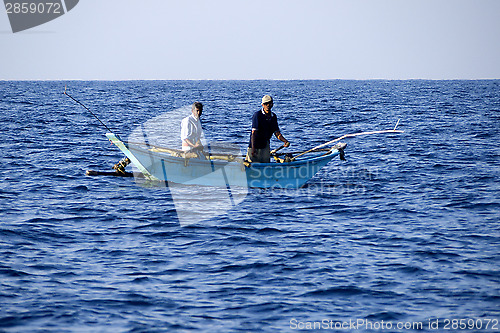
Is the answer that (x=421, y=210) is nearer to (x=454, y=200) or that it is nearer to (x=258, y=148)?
(x=454, y=200)

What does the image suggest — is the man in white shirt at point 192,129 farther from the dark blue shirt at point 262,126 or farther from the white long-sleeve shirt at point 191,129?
the dark blue shirt at point 262,126

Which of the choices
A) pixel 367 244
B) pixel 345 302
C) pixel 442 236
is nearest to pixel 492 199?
pixel 442 236

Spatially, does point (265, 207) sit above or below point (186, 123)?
below

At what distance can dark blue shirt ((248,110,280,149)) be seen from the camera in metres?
14.4

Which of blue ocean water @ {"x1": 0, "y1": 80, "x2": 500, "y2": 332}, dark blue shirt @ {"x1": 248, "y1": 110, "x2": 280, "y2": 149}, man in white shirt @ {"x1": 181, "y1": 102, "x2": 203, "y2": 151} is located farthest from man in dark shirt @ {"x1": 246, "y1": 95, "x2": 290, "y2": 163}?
man in white shirt @ {"x1": 181, "y1": 102, "x2": 203, "y2": 151}

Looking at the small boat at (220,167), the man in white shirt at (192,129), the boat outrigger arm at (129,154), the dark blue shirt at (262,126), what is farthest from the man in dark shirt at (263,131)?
the boat outrigger arm at (129,154)

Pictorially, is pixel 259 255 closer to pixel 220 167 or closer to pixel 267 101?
pixel 267 101

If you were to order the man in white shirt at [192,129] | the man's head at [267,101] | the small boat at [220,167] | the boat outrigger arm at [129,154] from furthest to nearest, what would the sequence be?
the boat outrigger arm at [129,154] < the small boat at [220,167] < the man in white shirt at [192,129] < the man's head at [267,101]

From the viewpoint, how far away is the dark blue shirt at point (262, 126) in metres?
14.4

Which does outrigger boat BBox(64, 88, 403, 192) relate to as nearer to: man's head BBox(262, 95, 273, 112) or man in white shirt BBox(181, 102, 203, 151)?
man in white shirt BBox(181, 102, 203, 151)

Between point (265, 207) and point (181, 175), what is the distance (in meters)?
2.93

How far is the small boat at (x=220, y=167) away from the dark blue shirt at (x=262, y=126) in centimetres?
64

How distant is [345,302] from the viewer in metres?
8.31

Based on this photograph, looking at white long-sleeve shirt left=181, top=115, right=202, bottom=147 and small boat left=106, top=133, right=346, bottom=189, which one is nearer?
white long-sleeve shirt left=181, top=115, right=202, bottom=147
